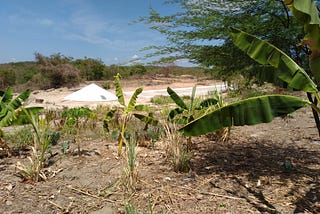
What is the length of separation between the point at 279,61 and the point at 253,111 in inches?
27.1

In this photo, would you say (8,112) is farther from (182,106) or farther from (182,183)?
(182,183)

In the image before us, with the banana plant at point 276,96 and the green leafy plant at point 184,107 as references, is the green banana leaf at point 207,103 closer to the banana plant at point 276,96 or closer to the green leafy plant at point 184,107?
the green leafy plant at point 184,107

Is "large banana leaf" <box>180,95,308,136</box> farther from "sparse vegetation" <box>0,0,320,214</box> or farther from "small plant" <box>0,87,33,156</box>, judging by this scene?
"small plant" <box>0,87,33,156</box>

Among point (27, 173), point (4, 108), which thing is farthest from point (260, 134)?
point (4, 108)

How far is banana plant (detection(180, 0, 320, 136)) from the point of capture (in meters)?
2.71

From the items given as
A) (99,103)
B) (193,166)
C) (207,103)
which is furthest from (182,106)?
(99,103)

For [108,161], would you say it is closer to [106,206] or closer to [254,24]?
[106,206]

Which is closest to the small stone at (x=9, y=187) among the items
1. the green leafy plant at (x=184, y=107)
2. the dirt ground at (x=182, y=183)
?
the dirt ground at (x=182, y=183)

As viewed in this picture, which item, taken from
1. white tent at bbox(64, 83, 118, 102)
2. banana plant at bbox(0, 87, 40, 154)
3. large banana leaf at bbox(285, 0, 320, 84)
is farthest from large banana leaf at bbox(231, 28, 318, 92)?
white tent at bbox(64, 83, 118, 102)

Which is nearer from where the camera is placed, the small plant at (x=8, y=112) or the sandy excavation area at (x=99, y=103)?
the small plant at (x=8, y=112)

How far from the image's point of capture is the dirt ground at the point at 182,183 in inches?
134

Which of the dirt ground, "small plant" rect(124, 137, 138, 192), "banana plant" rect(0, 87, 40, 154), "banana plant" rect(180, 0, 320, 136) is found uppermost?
"banana plant" rect(180, 0, 320, 136)

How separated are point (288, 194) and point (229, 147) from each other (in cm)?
219

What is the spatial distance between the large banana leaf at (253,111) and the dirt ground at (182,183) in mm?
1064
